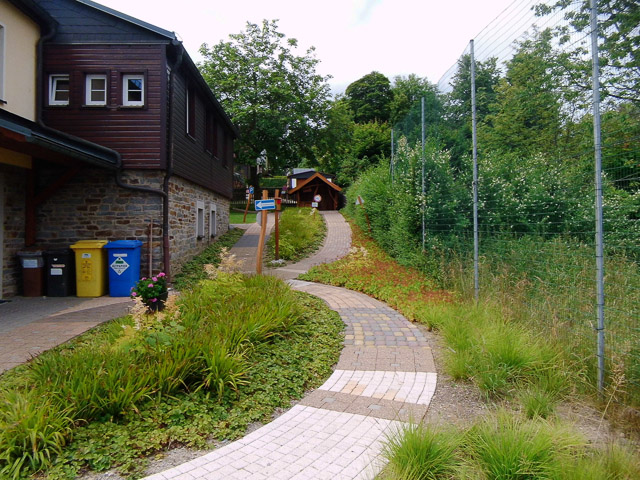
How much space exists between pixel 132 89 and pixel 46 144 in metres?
3.25

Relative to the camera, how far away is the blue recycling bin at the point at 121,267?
8172 mm

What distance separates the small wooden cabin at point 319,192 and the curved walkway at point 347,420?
27.0 m

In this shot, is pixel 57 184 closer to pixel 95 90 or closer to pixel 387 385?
pixel 95 90

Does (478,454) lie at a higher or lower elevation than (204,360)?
lower

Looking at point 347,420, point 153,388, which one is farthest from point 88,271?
point 347,420

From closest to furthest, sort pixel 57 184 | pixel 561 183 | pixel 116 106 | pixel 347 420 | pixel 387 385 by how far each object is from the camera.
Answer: pixel 347 420
pixel 387 385
pixel 561 183
pixel 57 184
pixel 116 106

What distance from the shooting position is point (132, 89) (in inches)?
355

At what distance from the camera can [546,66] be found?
14.1ft

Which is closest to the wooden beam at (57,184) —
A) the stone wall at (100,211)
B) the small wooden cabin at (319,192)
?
the stone wall at (100,211)

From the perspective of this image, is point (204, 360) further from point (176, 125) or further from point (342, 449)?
point (176, 125)

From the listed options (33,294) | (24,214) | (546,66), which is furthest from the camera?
(24,214)

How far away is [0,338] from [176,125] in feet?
19.6

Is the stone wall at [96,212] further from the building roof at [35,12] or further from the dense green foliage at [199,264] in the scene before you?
the building roof at [35,12]

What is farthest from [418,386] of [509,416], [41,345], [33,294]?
[33,294]
